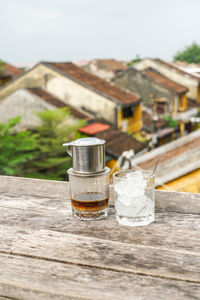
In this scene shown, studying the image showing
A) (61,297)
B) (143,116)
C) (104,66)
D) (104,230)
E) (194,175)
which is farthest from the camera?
(104,66)

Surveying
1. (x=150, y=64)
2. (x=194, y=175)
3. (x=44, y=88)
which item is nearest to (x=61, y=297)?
(x=194, y=175)

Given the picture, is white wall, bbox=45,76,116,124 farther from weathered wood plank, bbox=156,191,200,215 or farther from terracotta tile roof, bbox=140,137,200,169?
weathered wood plank, bbox=156,191,200,215

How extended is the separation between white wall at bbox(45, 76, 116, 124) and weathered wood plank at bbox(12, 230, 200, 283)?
53.2ft

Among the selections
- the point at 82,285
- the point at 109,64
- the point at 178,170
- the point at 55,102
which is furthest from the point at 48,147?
the point at 82,285

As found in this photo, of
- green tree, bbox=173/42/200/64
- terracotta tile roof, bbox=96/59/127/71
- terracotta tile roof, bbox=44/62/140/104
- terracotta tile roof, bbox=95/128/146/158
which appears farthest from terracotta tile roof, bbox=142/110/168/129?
green tree, bbox=173/42/200/64

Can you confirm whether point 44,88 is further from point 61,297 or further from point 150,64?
point 61,297

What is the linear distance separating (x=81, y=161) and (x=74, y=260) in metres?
0.44

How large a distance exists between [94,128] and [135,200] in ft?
47.9

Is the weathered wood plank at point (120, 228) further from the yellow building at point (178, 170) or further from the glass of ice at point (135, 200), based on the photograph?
the yellow building at point (178, 170)

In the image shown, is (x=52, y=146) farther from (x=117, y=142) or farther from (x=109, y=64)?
(x=109, y=64)

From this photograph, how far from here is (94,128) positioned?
15914 millimetres

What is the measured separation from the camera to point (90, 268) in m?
1.04

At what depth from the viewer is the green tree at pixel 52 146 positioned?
14086mm

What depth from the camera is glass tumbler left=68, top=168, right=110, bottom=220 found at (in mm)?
1429
